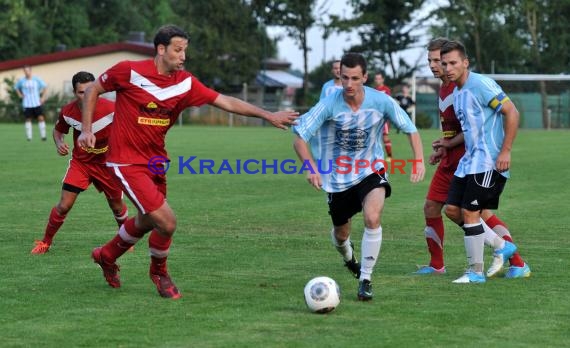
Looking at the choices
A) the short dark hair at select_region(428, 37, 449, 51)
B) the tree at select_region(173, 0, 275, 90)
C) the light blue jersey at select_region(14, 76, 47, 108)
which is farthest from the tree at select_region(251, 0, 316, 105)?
the short dark hair at select_region(428, 37, 449, 51)

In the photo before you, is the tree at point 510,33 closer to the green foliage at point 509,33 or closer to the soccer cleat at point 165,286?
the green foliage at point 509,33

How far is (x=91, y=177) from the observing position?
34.9 feet

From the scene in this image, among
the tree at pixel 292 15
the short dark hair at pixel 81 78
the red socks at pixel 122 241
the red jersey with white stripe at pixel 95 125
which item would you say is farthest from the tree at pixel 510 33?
the red socks at pixel 122 241

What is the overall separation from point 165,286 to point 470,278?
2.51 metres

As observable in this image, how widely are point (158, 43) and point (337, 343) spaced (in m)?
2.84

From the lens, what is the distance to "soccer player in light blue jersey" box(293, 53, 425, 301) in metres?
8.09

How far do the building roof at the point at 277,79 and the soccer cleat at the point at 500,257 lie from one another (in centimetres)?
5521

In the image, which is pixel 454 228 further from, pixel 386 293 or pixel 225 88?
pixel 225 88

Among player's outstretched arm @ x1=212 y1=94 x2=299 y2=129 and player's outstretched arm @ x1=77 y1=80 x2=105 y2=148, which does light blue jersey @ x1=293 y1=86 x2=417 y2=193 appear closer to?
player's outstretched arm @ x1=212 y1=94 x2=299 y2=129

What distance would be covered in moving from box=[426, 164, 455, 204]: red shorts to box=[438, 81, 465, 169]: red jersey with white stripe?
0.17 ft

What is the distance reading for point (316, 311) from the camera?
23.7 feet

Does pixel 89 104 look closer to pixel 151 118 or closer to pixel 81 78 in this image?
pixel 151 118

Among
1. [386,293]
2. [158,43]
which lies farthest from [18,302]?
[386,293]

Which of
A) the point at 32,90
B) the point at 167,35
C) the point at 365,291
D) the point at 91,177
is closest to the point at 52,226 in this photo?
the point at 91,177
